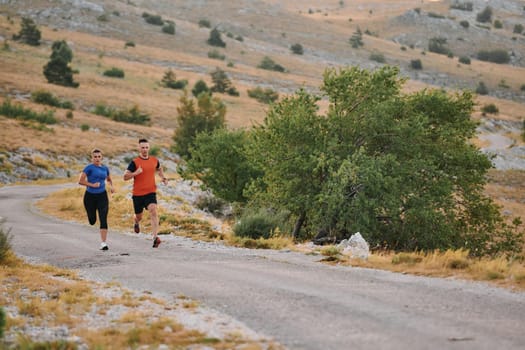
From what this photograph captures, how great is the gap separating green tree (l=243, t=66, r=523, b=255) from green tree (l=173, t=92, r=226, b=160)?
2665 centimetres

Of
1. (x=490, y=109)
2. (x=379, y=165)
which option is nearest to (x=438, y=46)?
(x=490, y=109)

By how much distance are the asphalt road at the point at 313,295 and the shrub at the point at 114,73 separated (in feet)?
215

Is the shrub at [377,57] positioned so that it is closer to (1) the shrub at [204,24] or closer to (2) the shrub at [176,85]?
(1) the shrub at [204,24]

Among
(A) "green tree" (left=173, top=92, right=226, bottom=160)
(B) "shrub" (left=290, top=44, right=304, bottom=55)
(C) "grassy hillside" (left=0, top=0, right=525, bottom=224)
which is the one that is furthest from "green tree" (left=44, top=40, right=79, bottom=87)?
(B) "shrub" (left=290, top=44, right=304, bottom=55)

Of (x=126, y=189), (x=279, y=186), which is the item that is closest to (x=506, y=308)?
(x=279, y=186)

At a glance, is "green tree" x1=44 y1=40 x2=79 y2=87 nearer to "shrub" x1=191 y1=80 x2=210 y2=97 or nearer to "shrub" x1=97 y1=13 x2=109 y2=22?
"shrub" x1=191 y1=80 x2=210 y2=97

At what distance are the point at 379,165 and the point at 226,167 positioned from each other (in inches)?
428

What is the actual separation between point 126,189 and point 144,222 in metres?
10.8

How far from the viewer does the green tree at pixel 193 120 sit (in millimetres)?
47125

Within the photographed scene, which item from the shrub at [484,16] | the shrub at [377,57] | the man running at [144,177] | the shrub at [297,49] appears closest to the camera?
the man running at [144,177]

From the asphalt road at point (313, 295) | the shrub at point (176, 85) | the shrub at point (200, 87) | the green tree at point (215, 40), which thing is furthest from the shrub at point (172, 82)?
the asphalt road at point (313, 295)

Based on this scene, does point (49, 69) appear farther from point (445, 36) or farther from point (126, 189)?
point (445, 36)

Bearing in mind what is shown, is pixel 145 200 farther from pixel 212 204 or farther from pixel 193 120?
pixel 193 120

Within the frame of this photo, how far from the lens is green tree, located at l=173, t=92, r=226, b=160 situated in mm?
47125
